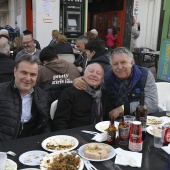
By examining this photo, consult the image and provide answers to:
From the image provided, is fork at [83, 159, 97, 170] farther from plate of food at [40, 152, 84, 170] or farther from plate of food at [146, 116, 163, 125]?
plate of food at [146, 116, 163, 125]

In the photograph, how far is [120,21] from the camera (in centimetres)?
1141

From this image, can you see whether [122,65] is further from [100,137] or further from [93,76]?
[100,137]

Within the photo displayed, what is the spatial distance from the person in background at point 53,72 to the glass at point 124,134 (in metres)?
1.69

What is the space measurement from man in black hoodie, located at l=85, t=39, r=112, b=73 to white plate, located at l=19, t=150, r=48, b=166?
6.95ft

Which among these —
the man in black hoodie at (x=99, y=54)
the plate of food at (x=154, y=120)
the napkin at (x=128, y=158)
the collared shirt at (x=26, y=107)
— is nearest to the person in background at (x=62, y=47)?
the man in black hoodie at (x=99, y=54)

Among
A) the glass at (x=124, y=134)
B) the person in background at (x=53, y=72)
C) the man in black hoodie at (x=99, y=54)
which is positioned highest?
the man in black hoodie at (x=99, y=54)

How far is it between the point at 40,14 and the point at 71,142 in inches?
259

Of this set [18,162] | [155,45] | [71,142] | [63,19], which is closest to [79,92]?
[71,142]

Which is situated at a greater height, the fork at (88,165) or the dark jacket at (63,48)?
the dark jacket at (63,48)

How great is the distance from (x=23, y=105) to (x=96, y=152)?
1.06 metres

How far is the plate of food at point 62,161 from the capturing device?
4.76ft

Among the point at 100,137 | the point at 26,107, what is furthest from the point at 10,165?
the point at 26,107

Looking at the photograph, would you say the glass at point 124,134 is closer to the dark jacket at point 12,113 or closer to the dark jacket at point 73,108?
the dark jacket at point 73,108

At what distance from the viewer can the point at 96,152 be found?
158cm
